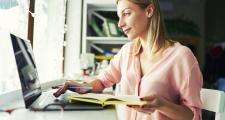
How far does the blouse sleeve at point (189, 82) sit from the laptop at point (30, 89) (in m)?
0.32

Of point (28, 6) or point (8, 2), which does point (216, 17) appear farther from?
point (8, 2)

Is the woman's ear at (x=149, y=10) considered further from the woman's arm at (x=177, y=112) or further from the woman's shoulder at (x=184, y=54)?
the woman's arm at (x=177, y=112)

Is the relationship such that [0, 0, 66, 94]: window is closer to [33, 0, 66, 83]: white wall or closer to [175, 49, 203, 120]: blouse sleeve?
[33, 0, 66, 83]: white wall

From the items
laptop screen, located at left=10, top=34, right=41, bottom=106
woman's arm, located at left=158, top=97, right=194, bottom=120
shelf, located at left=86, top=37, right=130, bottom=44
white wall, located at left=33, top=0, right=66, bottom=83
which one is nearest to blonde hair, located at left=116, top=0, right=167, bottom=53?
woman's arm, located at left=158, top=97, right=194, bottom=120

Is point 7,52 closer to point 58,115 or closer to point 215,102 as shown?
point 58,115

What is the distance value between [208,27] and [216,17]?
4.4 inches

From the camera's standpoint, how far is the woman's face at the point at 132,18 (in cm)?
127

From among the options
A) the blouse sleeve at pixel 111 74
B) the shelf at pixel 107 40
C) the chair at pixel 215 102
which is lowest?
the chair at pixel 215 102

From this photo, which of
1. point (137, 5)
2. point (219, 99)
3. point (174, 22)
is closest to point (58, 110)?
point (137, 5)

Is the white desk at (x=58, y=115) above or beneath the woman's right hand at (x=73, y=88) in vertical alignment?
beneath

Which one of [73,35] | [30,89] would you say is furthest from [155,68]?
[73,35]

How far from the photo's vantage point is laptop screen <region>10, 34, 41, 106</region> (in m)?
1.10

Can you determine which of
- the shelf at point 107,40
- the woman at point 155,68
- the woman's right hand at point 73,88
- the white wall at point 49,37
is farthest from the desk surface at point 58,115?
the shelf at point 107,40

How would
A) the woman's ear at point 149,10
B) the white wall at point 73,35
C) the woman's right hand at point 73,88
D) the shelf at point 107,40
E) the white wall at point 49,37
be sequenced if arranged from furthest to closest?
the white wall at point 73,35 → the shelf at point 107,40 → the white wall at point 49,37 → the woman's right hand at point 73,88 → the woman's ear at point 149,10
